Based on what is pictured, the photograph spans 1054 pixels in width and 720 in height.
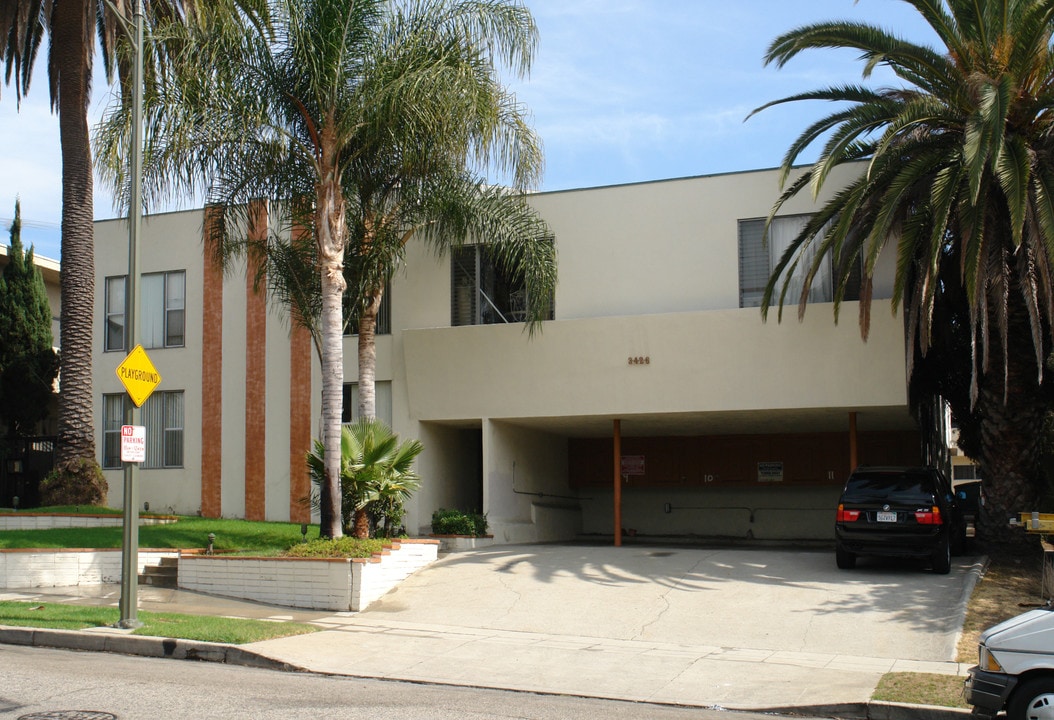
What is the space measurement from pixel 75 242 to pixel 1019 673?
18.6 m

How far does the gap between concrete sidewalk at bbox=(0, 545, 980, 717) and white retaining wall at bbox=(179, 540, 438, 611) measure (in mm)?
309

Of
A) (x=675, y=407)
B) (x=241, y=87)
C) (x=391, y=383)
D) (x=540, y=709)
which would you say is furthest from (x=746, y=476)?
(x=540, y=709)

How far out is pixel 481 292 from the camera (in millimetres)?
21578

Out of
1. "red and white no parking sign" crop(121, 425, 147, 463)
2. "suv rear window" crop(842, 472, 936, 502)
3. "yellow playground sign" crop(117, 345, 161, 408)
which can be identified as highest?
"yellow playground sign" crop(117, 345, 161, 408)

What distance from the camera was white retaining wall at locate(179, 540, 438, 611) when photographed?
14.7 metres

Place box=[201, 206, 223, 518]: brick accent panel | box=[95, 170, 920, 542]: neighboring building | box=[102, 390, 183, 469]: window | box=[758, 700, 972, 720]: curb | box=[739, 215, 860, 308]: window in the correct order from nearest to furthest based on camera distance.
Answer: box=[758, 700, 972, 720]: curb → box=[95, 170, 920, 542]: neighboring building → box=[739, 215, 860, 308]: window → box=[201, 206, 223, 518]: brick accent panel → box=[102, 390, 183, 469]: window

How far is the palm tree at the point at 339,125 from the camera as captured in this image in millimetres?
15547

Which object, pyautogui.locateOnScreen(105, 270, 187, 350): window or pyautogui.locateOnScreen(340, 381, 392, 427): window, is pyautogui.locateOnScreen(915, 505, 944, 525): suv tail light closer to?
pyautogui.locateOnScreen(340, 381, 392, 427): window

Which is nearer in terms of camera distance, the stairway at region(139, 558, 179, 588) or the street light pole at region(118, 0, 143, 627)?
the street light pole at region(118, 0, 143, 627)

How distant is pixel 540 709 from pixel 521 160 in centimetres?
1127

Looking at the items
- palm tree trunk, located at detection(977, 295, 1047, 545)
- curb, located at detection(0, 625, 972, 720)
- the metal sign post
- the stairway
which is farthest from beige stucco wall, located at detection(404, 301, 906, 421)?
curb, located at detection(0, 625, 972, 720)

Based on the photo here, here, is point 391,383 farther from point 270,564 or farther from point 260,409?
point 270,564

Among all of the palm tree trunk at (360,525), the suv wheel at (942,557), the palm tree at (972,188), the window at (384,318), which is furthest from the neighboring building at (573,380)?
the palm tree trunk at (360,525)

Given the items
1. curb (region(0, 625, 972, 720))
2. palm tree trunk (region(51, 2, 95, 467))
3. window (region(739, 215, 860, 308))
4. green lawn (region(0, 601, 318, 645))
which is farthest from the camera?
palm tree trunk (region(51, 2, 95, 467))
